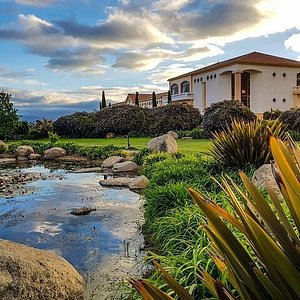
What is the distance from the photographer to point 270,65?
1921 inches

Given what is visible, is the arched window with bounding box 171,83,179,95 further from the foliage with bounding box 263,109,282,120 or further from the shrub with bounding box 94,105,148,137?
the shrub with bounding box 94,105,148,137

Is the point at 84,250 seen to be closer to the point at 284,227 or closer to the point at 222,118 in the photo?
the point at 284,227

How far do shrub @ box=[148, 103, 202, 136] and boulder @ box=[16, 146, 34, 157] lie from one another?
11.6m

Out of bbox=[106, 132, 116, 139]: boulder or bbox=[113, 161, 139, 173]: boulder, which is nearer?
bbox=[113, 161, 139, 173]: boulder

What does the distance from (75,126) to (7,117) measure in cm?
587

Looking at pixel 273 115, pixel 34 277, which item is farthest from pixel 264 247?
pixel 273 115

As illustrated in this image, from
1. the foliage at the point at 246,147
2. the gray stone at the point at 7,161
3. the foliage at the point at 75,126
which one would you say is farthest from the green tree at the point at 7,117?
the foliage at the point at 246,147

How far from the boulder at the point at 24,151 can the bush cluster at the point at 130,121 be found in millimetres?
11392

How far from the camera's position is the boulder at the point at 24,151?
22250 millimetres

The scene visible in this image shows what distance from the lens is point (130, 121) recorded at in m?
33.4

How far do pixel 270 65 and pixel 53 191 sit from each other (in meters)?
41.9

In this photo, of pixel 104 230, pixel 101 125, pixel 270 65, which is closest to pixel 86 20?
pixel 104 230

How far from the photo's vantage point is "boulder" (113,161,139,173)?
1530 centimetres

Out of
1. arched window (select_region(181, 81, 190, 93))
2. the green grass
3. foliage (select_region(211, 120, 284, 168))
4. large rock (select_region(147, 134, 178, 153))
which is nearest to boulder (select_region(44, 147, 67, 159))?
the green grass
